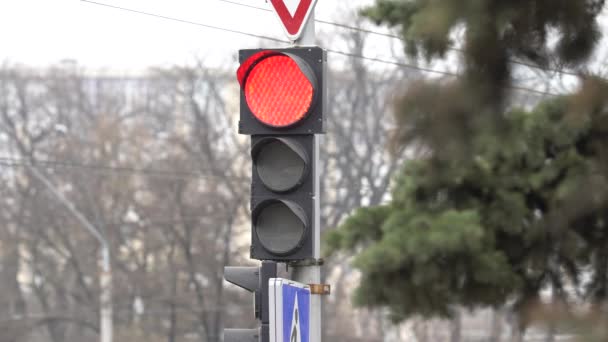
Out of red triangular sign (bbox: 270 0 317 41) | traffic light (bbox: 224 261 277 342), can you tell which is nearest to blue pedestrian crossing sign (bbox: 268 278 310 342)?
traffic light (bbox: 224 261 277 342)

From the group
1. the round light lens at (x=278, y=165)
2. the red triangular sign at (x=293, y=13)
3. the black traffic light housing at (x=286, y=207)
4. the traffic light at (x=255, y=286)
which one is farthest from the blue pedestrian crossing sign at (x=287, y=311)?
the red triangular sign at (x=293, y=13)

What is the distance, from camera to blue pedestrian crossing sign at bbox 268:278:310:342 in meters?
4.77

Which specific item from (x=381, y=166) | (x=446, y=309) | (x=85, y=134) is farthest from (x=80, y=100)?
(x=446, y=309)

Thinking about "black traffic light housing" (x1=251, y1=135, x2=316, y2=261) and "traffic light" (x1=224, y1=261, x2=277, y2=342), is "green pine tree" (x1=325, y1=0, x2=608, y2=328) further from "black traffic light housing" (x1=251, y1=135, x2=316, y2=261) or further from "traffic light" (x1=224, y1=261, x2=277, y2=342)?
"traffic light" (x1=224, y1=261, x2=277, y2=342)

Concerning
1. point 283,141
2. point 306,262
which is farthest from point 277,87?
point 306,262

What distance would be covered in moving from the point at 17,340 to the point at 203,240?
7.31 meters

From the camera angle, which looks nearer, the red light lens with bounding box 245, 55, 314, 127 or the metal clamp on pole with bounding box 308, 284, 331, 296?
the red light lens with bounding box 245, 55, 314, 127

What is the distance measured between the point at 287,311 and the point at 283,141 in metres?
0.82

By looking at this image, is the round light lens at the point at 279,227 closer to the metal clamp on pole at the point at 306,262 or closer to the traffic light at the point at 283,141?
the traffic light at the point at 283,141

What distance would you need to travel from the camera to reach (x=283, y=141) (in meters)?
5.21

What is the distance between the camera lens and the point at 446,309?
9.16 metres

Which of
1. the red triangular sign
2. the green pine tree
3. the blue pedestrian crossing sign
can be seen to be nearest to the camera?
the green pine tree

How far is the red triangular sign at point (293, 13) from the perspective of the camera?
5.51m

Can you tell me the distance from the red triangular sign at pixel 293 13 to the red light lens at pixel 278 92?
0.32 metres
